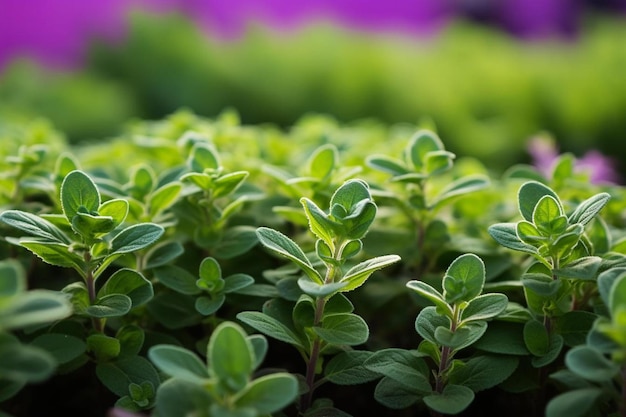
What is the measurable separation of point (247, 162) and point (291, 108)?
1.00 meters

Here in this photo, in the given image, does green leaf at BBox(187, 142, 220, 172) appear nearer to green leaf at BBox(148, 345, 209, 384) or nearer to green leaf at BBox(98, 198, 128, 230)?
green leaf at BBox(98, 198, 128, 230)

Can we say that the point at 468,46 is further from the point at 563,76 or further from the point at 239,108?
the point at 239,108

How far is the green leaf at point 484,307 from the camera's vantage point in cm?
51

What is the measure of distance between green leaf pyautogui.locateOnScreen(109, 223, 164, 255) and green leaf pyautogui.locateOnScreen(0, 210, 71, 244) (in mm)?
35

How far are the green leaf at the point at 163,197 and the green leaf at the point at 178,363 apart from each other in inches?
7.8

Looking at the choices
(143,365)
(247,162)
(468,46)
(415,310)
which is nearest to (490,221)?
(415,310)

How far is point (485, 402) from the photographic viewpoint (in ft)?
2.20

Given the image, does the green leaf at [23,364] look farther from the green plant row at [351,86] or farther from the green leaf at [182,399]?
the green plant row at [351,86]

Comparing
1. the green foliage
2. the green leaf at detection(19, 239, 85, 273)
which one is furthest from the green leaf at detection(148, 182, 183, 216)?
the green foliage

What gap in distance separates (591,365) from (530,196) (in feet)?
0.54

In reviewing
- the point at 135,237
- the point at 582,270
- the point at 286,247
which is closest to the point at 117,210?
the point at 135,237

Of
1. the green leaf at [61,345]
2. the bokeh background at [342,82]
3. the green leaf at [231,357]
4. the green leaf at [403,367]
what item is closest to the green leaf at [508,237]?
the green leaf at [403,367]

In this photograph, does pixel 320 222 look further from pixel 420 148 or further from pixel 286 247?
pixel 420 148

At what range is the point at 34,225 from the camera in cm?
51
